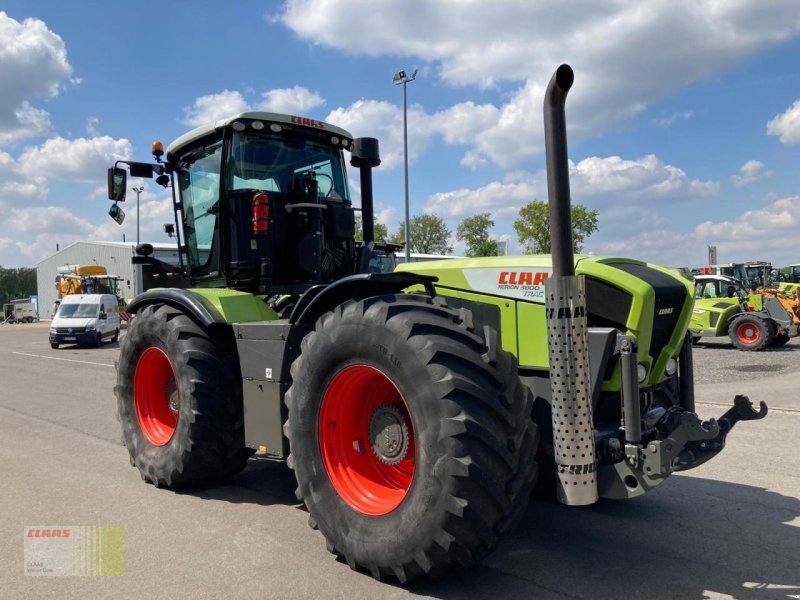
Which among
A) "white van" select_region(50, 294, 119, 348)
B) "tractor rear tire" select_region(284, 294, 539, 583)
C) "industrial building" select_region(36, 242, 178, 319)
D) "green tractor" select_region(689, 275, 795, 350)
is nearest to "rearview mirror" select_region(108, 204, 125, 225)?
"tractor rear tire" select_region(284, 294, 539, 583)

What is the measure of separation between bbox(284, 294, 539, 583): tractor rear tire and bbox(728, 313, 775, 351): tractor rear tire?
15193 mm

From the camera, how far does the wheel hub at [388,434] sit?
11.7 feet

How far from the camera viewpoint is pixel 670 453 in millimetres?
3010

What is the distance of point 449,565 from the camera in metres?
3.02

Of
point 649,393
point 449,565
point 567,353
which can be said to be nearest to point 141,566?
point 449,565

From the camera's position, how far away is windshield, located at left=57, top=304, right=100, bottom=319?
2319 centimetres

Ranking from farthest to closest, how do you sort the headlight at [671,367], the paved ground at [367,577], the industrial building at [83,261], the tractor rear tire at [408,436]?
the industrial building at [83,261] < the headlight at [671,367] < the paved ground at [367,577] < the tractor rear tire at [408,436]

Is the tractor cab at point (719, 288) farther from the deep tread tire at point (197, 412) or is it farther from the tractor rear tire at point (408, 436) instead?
the tractor rear tire at point (408, 436)

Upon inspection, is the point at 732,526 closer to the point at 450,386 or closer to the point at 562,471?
the point at 562,471

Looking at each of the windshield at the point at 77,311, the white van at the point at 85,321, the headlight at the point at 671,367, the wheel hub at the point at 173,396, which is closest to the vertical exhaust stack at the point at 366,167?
the wheel hub at the point at 173,396

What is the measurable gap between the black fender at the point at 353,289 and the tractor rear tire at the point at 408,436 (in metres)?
0.21

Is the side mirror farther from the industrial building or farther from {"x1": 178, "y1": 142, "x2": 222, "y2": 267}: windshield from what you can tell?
the industrial building

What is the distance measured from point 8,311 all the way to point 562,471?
60223 millimetres

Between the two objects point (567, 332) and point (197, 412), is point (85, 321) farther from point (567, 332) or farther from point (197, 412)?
point (567, 332)
